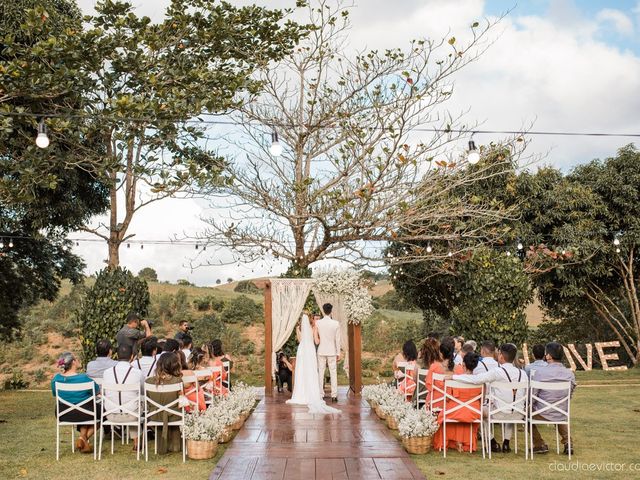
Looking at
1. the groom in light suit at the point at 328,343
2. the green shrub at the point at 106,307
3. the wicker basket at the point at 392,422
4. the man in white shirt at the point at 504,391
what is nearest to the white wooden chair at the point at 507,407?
the man in white shirt at the point at 504,391

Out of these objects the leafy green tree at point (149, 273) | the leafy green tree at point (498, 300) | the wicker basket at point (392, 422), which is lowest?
the wicker basket at point (392, 422)

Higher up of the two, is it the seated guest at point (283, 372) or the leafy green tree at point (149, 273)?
the leafy green tree at point (149, 273)

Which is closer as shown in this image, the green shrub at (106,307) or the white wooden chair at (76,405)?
the white wooden chair at (76,405)

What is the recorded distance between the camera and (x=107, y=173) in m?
12.6

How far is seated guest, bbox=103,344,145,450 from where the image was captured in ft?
22.3

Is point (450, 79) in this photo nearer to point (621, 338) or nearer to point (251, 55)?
point (251, 55)

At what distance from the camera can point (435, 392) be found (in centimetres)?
720

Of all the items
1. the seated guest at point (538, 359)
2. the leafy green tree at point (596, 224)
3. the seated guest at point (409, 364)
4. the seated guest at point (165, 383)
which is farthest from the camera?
the leafy green tree at point (596, 224)

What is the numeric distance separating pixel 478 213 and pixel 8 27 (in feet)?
34.0

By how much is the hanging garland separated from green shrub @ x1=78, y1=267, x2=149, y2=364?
3.71 m

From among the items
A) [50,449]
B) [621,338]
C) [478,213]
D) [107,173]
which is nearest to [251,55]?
[107,173]

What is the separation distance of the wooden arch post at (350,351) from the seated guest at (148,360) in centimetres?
452

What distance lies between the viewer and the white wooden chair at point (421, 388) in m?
7.70

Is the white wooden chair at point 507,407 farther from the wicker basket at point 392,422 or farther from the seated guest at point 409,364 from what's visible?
the seated guest at point 409,364
